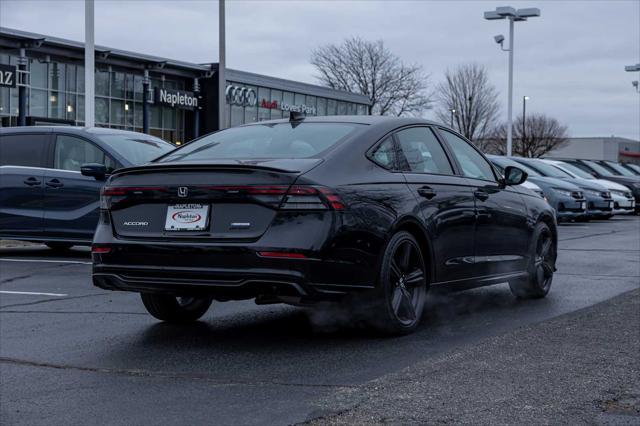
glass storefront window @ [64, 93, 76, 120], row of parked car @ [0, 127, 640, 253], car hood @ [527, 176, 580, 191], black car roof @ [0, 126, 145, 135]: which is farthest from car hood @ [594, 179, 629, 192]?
glass storefront window @ [64, 93, 76, 120]

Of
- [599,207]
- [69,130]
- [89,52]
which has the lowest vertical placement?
[599,207]

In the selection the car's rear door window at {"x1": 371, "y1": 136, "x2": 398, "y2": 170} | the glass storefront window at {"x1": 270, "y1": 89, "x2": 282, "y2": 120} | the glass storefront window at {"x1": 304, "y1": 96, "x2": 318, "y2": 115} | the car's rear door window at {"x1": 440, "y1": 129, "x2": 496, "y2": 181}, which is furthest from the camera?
the glass storefront window at {"x1": 304, "y1": 96, "x2": 318, "y2": 115}

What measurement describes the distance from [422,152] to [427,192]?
1.61 ft

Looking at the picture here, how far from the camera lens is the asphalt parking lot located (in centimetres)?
468

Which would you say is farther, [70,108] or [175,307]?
[70,108]

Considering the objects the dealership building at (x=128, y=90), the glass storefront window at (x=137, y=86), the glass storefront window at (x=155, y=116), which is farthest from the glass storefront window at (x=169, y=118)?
the glass storefront window at (x=137, y=86)

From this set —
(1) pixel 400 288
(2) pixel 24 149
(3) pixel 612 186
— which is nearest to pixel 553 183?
(3) pixel 612 186

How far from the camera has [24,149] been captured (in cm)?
1265

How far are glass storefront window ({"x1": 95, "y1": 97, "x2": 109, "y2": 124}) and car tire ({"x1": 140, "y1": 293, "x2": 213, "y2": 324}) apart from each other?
41.6 metres

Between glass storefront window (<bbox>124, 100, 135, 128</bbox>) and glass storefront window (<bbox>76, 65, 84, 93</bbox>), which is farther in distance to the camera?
glass storefront window (<bbox>124, 100, 135, 128</bbox>)

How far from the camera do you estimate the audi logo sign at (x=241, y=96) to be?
179 ft

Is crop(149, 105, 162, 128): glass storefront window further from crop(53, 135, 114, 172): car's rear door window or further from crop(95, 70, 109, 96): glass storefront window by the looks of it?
crop(53, 135, 114, 172): car's rear door window

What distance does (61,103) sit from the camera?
45812 millimetres

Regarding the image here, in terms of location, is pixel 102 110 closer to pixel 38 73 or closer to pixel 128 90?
pixel 128 90
